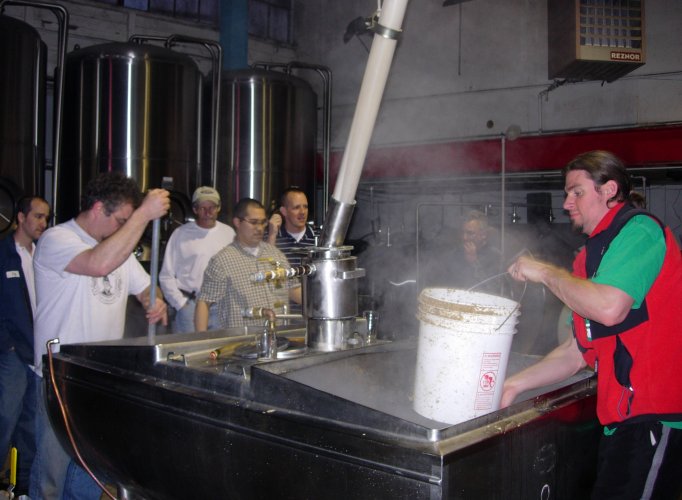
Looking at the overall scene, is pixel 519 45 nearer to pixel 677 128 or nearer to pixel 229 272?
pixel 677 128

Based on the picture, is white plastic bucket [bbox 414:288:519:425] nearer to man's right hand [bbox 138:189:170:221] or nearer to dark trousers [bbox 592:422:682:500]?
dark trousers [bbox 592:422:682:500]

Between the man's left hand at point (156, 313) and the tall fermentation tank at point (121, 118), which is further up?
the tall fermentation tank at point (121, 118)

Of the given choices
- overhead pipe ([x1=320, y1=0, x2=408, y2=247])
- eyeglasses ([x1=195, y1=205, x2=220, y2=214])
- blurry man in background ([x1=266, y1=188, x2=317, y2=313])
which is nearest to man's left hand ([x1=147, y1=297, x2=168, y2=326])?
overhead pipe ([x1=320, y1=0, x2=408, y2=247])

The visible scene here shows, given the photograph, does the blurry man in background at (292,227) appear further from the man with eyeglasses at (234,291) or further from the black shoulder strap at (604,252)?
the black shoulder strap at (604,252)

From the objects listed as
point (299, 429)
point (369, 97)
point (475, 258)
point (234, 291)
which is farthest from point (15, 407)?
point (475, 258)

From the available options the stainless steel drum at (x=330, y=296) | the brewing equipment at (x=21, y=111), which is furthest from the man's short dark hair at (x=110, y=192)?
the brewing equipment at (x=21, y=111)

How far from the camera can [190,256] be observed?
4691 mm

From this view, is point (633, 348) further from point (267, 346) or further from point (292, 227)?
point (292, 227)

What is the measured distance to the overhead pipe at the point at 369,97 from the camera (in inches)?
70.5

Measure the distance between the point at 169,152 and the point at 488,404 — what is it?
5247 millimetres

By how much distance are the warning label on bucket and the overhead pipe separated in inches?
26.8

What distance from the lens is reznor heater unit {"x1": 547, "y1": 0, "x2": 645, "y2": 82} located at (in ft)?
16.5

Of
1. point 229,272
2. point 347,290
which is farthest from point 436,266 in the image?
point 347,290

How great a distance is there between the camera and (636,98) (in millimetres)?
8695
